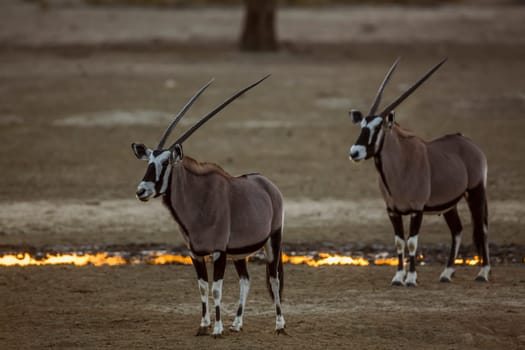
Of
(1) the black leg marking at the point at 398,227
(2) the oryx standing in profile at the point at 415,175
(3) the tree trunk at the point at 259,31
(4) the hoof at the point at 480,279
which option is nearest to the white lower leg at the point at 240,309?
(2) the oryx standing in profile at the point at 415,175

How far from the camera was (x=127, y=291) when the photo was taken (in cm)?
1193

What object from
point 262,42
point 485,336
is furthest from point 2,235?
point 262,42

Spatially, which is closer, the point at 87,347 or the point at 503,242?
the point at 87,347

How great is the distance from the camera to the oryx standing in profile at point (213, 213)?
975cm

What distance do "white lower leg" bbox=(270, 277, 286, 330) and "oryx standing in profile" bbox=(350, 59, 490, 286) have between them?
6.67 feet

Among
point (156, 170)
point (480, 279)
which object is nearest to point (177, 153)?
point (156, 170)

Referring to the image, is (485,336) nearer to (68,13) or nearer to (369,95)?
(369,95)

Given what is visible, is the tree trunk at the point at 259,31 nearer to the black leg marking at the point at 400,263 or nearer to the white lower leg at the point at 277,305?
the black leg marking at the point at 400,263

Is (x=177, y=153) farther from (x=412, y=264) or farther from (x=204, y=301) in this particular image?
(x=412, y=264)

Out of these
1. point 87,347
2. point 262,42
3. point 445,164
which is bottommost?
point 87,347

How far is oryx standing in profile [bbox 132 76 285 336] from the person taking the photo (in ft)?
32.0

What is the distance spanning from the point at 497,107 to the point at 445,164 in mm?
12215

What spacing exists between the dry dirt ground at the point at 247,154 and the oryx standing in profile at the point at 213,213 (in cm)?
47

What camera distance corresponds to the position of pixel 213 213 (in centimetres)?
986
